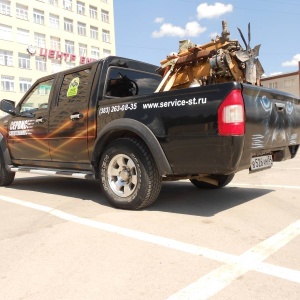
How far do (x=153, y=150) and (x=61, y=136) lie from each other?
1874 mm

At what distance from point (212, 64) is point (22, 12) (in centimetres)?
4440

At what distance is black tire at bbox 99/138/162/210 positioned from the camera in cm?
427

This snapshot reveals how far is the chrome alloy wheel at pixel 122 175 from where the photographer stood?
4.46 m

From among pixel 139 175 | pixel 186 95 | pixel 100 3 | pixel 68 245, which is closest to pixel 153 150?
pixel 139 175

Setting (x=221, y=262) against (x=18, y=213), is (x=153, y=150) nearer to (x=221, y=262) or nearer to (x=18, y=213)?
(x=221, y=262)

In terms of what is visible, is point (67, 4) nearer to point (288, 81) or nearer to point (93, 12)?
point (93, 12)

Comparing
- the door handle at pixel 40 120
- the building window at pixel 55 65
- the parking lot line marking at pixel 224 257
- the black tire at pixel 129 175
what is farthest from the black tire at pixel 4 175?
the building window at pixel 55 65

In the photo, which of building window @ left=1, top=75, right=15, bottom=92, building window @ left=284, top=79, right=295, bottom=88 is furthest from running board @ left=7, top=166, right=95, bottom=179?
building window @ left=284, top=79, right=295, bottom=88

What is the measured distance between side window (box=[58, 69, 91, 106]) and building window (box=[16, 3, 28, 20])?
137ft

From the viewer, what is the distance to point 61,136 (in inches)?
212

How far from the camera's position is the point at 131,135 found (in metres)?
4.54

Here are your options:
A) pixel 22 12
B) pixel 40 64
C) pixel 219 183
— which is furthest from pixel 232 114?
pixel 22 12

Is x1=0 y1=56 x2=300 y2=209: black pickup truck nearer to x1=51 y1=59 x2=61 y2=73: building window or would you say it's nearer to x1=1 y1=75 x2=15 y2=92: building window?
x1=1 y1=75 x2=15 y2=92: building window

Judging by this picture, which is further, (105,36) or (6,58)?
(105,36)
